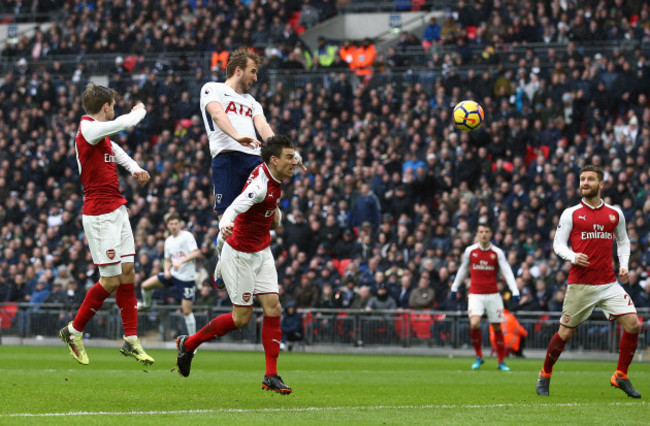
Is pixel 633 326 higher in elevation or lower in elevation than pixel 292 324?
higher

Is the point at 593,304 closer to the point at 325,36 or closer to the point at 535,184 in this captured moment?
the point at 535,184

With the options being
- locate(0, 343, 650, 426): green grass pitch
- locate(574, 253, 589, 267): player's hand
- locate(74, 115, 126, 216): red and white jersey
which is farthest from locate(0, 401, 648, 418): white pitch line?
locate(74, 115, 126, 216): red and white jersey

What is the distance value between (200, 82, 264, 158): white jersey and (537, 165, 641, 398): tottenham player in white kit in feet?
11.9

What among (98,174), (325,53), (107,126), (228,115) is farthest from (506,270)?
(325,53)

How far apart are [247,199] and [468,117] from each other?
237 inches

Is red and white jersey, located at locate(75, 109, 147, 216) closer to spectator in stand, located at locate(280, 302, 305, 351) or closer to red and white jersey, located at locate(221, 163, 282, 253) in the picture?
red and white jersey, located at locate(221, 163, 282, 253)

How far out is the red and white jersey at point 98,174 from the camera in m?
11.9

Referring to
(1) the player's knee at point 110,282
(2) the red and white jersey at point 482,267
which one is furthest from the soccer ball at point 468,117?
(1) the player's knee at point 110,282

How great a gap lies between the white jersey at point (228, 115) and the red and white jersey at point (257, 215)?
1096 mm

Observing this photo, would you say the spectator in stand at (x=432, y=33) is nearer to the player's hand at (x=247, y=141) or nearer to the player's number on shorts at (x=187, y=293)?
the player's number on shorts at (x=187, y=293)

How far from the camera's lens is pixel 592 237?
12.4 metres

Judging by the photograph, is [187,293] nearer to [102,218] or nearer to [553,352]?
[102,218]

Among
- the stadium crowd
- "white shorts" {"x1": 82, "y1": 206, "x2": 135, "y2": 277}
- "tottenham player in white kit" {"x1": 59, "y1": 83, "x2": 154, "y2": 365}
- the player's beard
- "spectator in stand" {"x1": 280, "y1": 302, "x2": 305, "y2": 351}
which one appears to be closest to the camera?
"tottenham player in white kit" {"x1": 59, "y1": 83, "x2": 154, "y2": 365}

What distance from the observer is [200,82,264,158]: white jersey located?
1184 centimetres
